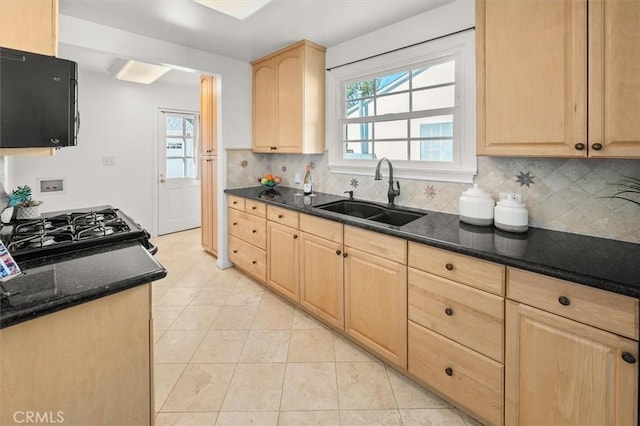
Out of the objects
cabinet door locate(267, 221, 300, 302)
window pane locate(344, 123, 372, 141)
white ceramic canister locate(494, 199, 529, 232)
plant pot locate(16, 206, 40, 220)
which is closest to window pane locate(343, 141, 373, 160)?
window pane locate(344, 123, 372, 141)

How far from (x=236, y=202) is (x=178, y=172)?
7.69 feet

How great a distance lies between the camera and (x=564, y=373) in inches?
48.4

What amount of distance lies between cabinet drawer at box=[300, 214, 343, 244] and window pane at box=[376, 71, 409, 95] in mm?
1250

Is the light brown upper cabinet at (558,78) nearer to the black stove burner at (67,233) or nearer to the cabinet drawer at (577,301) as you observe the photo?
the cabinet drawer at (577,301)

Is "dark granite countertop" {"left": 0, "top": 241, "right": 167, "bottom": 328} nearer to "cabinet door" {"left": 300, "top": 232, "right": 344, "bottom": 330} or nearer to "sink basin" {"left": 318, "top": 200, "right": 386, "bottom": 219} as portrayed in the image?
"cabinet door" {"left": 300, "top": 232, "right": 344, "bottom": 330}

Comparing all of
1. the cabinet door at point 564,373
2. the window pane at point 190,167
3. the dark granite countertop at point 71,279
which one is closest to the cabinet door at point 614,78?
the cabinet door at point 564,373

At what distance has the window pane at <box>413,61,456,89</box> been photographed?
2.24 meters

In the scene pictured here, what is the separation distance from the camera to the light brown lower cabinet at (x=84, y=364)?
903 mm

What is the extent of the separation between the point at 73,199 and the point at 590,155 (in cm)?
527

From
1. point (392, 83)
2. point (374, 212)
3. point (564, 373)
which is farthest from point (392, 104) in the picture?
point (564, 373)

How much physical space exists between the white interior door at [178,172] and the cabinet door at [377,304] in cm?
397

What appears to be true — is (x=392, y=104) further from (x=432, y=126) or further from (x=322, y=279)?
(x=322, y=279)

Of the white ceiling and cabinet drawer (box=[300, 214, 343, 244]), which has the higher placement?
the white ceiling

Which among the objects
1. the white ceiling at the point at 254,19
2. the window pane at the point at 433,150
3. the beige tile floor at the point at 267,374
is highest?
the white ceiling at the point at 254,19
